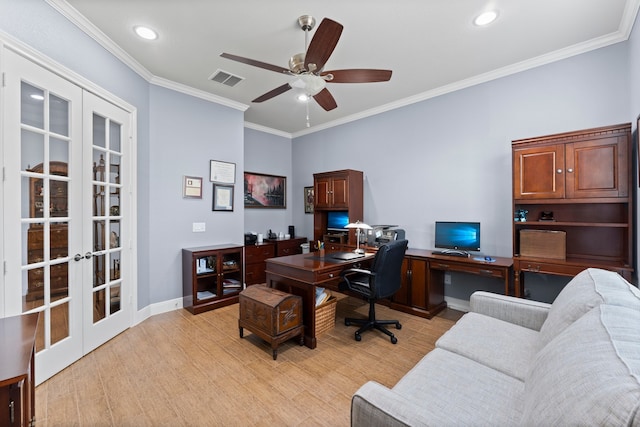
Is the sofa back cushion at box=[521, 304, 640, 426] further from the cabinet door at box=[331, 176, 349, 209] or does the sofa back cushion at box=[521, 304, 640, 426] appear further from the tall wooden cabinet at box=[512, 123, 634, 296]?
the cabinet door at box=[331, 176, 349, 209]

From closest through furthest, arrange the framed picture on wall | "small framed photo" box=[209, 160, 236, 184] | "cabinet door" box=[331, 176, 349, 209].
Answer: "small framed photo" box=[209, 160, 236, 184]
"cabinet door" box=[331, 176, 349, 209]
the framed picture on wall

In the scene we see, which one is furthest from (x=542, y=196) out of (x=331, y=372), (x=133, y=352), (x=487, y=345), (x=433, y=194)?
(x=133, y=352)

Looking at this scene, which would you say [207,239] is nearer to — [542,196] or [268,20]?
[268,20]

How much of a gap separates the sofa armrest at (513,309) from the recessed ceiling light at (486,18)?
2386 mm

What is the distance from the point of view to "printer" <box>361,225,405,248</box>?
391 cm

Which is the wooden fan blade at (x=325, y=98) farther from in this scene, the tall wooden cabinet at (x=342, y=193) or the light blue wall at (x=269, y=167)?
the light blue wall at (x=269, y=167)

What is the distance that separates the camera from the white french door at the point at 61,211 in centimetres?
193

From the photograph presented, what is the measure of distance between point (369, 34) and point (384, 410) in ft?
9.64

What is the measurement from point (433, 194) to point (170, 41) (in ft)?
11.9

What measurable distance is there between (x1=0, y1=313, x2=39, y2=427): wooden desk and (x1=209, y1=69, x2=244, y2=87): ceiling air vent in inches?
117

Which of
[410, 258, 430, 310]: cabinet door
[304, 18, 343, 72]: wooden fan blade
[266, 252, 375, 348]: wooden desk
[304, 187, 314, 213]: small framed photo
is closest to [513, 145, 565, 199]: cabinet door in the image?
[410, 258, 430, 310]: cabinet door

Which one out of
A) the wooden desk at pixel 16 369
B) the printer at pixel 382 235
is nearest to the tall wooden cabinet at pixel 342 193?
the printer at pixel 382 235

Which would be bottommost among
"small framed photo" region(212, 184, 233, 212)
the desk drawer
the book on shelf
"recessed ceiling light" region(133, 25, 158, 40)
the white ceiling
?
the book on shelf

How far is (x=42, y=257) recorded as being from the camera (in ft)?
7.00
